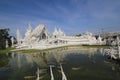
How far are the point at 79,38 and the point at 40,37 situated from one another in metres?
24.6

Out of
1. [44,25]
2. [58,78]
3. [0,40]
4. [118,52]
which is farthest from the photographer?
[44,25]

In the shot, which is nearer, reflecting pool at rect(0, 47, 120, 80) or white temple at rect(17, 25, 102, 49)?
reflecting pool at rect(0, 47, 120, 80)

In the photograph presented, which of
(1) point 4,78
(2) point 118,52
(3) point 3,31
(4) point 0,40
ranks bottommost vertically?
(1) point 4,78

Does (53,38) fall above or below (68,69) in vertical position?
above

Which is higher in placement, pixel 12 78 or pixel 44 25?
pixel 44 25

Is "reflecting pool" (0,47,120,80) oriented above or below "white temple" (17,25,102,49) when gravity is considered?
below

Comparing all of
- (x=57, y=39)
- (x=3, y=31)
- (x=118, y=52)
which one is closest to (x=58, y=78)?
(x=118, y=52)

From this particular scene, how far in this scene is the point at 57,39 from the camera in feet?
290

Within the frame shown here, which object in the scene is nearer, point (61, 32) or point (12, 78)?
point (12, 78)

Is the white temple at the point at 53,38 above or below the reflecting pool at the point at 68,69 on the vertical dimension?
above

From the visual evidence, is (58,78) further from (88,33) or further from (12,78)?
(88,33)

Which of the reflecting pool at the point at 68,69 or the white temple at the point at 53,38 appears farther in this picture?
the white temple at the point at 53,38

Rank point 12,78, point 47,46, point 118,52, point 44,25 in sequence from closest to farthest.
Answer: point 12,78, point 118,52, point 47,46, point 44,25

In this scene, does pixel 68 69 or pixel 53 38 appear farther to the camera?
pixel 53 38
